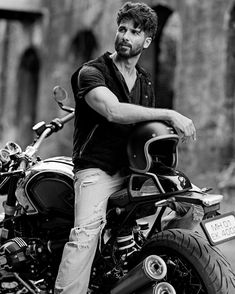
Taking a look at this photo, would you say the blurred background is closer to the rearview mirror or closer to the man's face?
the rearview mirror

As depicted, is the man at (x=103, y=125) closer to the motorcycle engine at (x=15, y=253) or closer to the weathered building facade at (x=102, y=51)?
the motorcycle engine at (x=15, y=253)

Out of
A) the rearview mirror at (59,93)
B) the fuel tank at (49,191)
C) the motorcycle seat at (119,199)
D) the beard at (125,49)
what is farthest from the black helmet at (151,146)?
the rearview mirror at (59,93)

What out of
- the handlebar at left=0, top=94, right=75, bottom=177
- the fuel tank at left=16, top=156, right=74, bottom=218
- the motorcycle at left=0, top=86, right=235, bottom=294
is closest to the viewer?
the motorcycle at left=0, top=86, right=235, bottom=294

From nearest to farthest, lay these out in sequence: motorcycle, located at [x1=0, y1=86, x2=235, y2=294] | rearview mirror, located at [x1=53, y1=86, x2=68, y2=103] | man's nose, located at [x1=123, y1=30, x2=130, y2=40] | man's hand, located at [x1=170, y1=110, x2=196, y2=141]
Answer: motorcycle, located at [x1=0, y1=86, x2=235, y2=294]
man's hand, located at [x1=170, y1=110, x2=196, y2=141]
man's nose, located at [x1=123, y1=30, x2=130, y2=40]
rearview mirror, located at [x1=53, y1=86, x2=68, y2=103]

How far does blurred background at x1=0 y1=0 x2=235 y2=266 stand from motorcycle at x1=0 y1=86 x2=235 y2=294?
271 inches

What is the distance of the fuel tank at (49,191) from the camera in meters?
4.48

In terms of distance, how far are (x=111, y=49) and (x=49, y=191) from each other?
10.6 meters

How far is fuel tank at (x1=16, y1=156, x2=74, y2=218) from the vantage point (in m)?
4.48

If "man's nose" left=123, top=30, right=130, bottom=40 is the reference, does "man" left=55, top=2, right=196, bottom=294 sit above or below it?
below

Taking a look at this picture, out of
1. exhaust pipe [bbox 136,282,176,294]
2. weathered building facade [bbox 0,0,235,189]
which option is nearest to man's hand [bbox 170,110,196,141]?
exhaust pipe [bbox 136,282,176,294]

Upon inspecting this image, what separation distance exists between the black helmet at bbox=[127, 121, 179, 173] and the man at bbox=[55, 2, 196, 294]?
52 mm

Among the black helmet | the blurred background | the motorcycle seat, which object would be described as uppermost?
the black helmet

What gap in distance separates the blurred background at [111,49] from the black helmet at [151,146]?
723 cm

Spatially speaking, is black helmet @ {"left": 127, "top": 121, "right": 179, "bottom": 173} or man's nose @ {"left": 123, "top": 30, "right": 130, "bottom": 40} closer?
black helmet @ {"left": 127, "top": 121, "right": 179, "bottom": 173}
